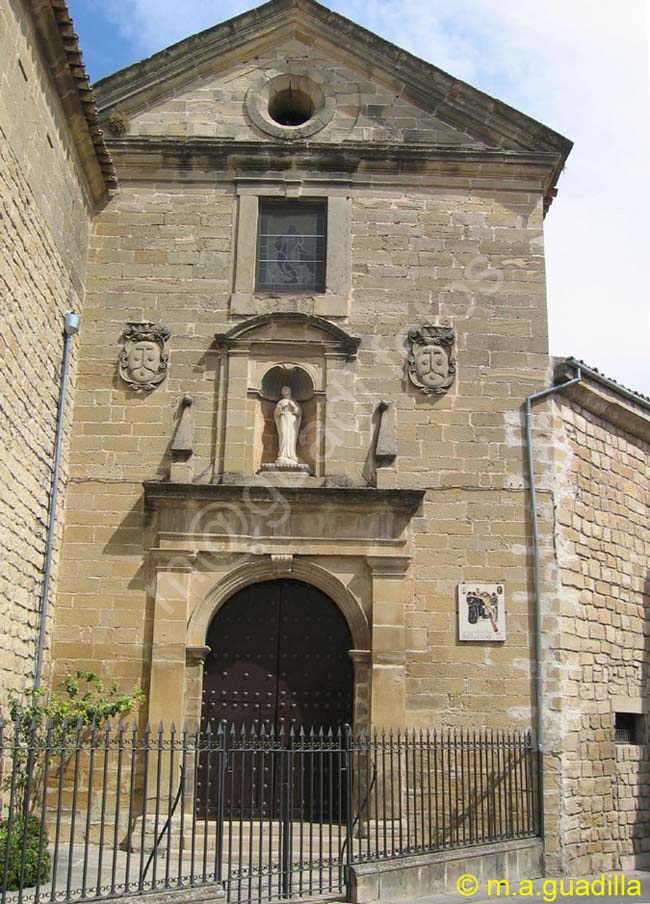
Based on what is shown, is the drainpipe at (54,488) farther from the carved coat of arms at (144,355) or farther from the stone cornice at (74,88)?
the stone cornice at (74,88)

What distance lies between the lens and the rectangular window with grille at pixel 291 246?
1221 centimetres

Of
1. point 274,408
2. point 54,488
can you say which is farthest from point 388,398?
point 54,488

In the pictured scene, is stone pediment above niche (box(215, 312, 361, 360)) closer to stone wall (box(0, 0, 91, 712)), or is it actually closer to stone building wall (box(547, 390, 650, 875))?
stone wall (box(0, 0, 91, 712))

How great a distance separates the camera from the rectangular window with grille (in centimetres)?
1221

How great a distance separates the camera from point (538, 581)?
11000 mm

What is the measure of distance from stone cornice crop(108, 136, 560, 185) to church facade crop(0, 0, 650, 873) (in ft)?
0.09

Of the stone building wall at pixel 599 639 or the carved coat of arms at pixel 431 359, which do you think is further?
the carved coat of arms at pixel 431 359

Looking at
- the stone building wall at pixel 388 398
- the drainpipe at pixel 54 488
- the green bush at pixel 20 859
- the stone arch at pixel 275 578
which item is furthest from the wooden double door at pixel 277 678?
the green bush at pixel 20 859

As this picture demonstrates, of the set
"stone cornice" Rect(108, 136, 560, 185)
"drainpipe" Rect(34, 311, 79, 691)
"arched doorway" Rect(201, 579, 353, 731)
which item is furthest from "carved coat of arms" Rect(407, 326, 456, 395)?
"drainpipe" Rect(34, 311, 79, 691)

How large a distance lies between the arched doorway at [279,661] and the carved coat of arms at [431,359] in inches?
102

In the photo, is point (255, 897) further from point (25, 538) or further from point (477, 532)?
point (477, 532)

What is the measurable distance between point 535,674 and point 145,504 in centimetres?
444

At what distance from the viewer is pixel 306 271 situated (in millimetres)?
12266

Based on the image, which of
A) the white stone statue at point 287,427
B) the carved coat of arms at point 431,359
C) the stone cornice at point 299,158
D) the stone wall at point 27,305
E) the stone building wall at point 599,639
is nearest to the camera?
the stone wall at point 27,305
